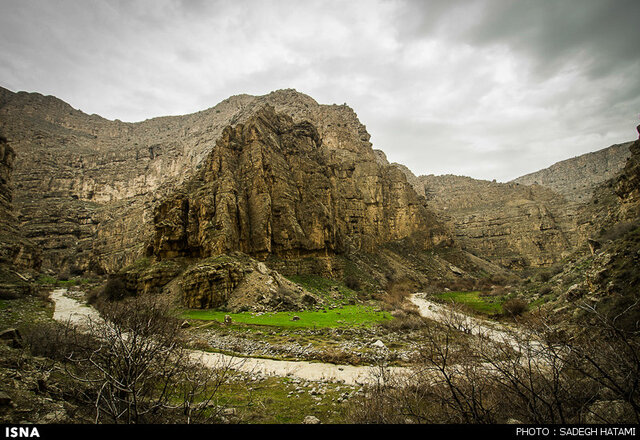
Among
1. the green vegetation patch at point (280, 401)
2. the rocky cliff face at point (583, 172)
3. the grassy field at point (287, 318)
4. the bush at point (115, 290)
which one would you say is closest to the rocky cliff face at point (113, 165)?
the bush at point (115, 290)

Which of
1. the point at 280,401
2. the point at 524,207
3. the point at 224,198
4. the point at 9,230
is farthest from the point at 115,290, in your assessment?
the point at 524,207

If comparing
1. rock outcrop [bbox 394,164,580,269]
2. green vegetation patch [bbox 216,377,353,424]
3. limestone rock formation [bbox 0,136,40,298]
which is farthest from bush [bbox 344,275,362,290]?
rock outcrop [bbox 394,164,580,269]

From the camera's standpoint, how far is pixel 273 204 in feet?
136

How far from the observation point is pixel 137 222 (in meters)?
67.4

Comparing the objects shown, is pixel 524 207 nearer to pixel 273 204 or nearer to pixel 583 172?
pixel 583 172

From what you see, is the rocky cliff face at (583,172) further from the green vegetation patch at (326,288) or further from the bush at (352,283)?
the green vegetation patch at (326,288)

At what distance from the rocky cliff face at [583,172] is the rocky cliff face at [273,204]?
294ft

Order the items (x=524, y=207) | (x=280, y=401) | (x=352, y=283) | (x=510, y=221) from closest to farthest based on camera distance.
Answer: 1. (x=280, y=401)
2. (x=352, y=283)
3. (x=510, y=221)
4. (x=524, y=207)

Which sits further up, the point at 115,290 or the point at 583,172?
the point at 583,172

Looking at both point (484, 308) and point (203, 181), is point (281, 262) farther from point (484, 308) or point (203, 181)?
point (484, 308)

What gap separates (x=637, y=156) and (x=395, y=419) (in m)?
30.5

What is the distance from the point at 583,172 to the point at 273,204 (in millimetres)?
155449

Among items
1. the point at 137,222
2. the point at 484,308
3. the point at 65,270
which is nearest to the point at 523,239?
the point at 484,308

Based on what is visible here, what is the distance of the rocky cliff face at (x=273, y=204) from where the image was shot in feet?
111
